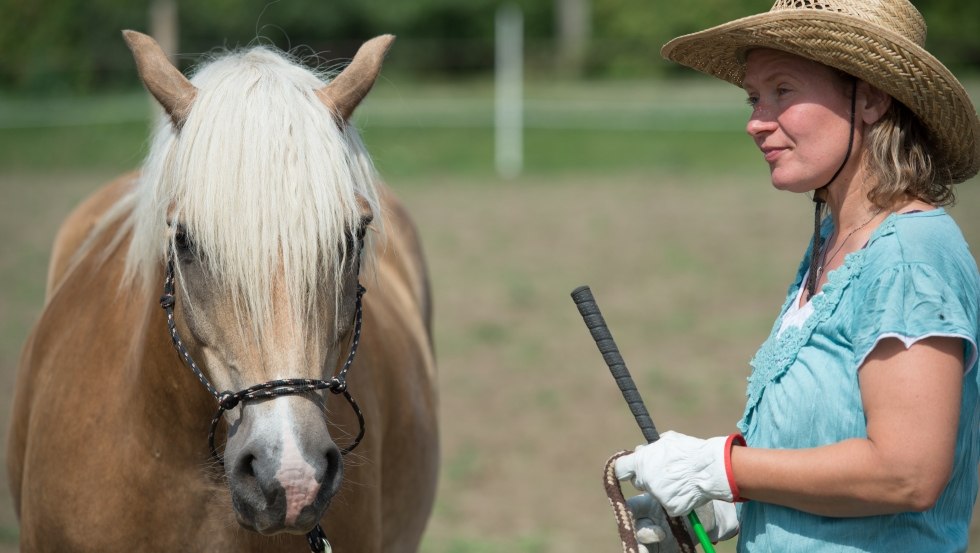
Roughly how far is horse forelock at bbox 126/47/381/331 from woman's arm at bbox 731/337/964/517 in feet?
3.13

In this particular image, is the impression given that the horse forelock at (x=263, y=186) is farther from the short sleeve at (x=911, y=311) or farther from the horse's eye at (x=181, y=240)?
the short sleeve at (x=911, y=311)

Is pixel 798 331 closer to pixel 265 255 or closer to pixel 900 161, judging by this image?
pixel 900 161

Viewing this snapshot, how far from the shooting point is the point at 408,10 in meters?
33.7

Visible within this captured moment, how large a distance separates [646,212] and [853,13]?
10.2 meters

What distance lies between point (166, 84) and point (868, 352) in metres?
1.50

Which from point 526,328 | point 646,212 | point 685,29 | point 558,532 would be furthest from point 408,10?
point 558,532

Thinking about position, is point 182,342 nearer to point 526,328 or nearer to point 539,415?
point 539,415

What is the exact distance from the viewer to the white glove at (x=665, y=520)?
2117 mm

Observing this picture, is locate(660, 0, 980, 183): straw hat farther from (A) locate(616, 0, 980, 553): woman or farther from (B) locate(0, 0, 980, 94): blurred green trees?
(B) locate(0, 0, 980, 94): blurred green trees

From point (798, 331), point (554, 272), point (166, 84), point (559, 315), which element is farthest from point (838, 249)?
point (554, 272)

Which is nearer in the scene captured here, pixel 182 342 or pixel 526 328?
pixel 182 342

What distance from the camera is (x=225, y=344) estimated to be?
6.41ft

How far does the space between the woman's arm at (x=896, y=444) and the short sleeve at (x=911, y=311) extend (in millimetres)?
20

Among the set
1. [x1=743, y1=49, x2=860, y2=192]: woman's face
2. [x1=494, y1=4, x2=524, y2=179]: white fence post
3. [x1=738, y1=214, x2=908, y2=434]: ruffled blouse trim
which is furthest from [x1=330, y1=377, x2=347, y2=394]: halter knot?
[x1=494, y1=4, x2=524, y2=179]: white fence post
